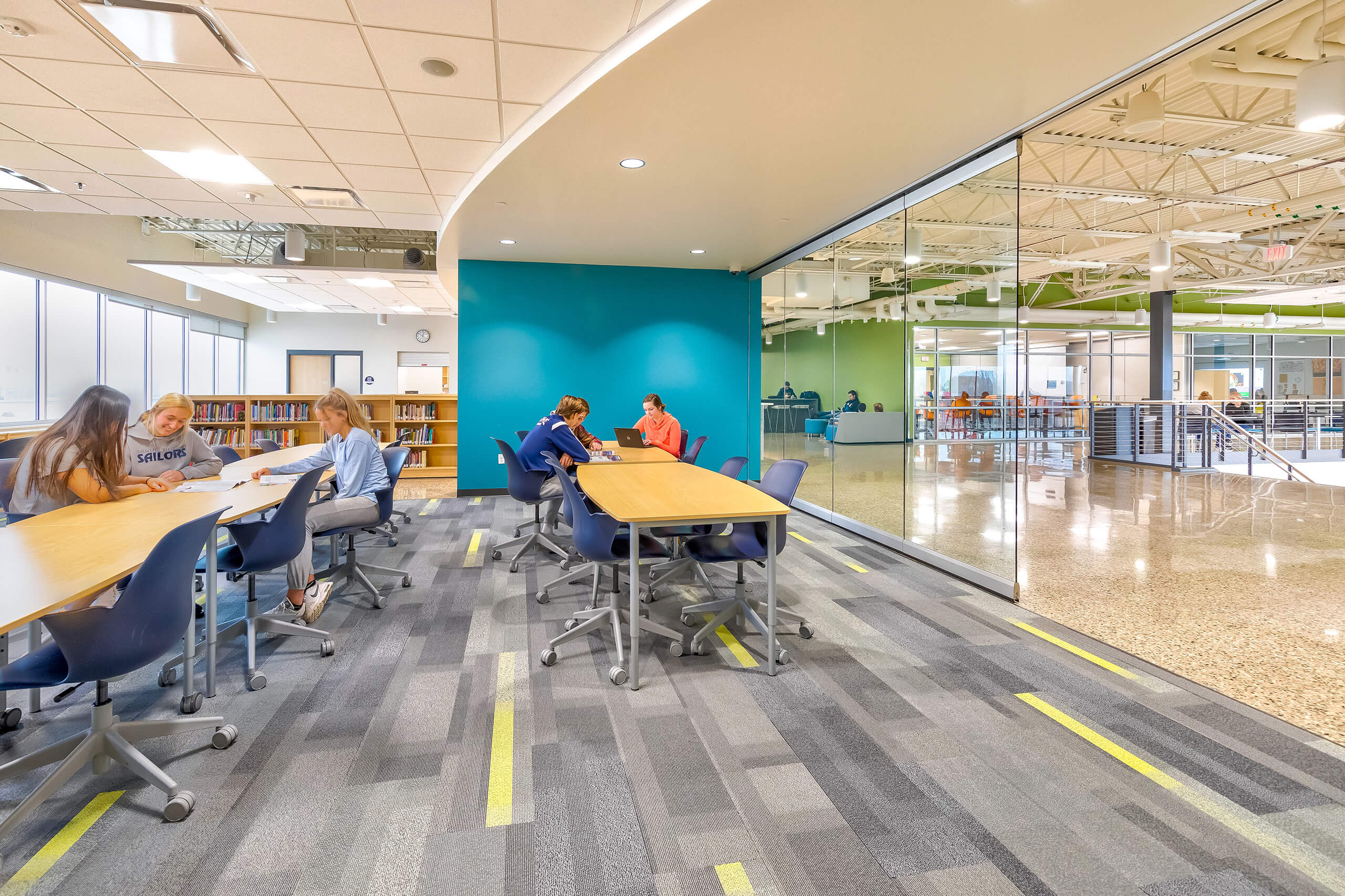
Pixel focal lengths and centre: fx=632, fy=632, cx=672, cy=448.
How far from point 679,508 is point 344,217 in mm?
5356

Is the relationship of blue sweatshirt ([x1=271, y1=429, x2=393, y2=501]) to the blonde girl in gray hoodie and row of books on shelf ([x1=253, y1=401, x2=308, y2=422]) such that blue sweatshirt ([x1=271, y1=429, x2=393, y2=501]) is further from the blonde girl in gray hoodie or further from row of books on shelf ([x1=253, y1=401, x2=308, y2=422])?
row of books on shelf ([x1=253, y1=401, x2=308, y2=422])

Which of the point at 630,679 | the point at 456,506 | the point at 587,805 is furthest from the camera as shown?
the point at 456,506

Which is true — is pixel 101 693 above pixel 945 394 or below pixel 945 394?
below

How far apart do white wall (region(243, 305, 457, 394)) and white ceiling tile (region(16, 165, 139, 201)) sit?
29.8 ft

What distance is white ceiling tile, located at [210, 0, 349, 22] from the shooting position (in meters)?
2.91

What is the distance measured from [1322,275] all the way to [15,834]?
775 inches

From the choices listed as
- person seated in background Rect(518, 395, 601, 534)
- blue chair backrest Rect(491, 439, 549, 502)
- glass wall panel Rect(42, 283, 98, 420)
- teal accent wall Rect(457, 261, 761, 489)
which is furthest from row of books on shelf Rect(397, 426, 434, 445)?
blue chair backrest Rect(491, 439, 549, 502)

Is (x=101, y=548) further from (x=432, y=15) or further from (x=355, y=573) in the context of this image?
(x=432, y=15)

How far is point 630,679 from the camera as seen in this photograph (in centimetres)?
300

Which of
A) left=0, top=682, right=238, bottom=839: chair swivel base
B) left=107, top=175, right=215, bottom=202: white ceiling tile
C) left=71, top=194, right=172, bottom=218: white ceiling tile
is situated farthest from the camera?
left=71, top=194, right=172, bottom=218: white ceiling tile

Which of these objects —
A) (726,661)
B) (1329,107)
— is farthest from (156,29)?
(1329,107)

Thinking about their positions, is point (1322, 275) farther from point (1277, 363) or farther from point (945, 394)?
point (945, 394)

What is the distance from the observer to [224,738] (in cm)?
243

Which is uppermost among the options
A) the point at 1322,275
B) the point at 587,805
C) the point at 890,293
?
the point at 1322,275
